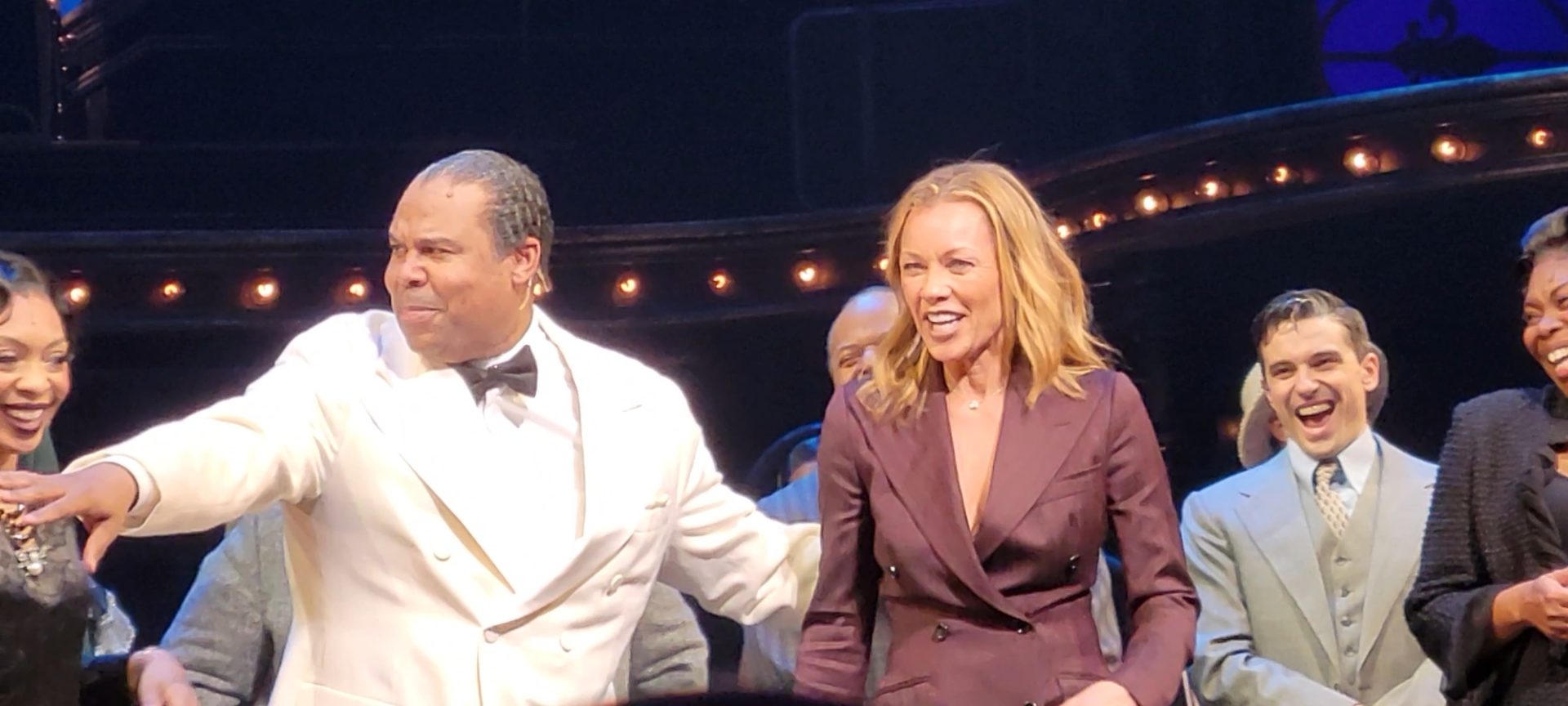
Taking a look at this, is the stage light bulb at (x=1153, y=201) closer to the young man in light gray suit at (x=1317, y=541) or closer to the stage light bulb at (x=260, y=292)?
the young man in light gray suit at (x=1317, y=541)

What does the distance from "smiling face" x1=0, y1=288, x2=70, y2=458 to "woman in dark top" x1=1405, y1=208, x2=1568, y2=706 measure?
191 centimetres

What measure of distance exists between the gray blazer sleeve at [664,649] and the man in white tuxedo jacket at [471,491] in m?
0.13

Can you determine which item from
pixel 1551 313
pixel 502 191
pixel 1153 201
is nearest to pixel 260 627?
pixel 502 191

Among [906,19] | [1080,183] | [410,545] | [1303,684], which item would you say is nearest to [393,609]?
[410,545]

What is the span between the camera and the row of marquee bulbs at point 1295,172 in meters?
4.45

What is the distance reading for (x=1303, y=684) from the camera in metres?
3.41

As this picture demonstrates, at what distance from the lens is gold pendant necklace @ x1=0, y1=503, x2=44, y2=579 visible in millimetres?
2324

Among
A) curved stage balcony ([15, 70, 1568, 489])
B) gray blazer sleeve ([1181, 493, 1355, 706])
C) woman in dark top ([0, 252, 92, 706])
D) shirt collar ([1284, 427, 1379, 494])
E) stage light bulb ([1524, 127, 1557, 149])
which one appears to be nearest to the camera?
woman in dark top ([0, 252, 92, 706])

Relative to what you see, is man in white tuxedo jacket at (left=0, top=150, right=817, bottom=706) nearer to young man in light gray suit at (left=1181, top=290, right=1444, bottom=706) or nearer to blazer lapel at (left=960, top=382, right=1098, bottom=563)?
blazer lapel at (left=960, top=382, right=1098, bottom=563)

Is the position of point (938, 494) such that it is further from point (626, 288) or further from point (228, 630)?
point (626, 288)

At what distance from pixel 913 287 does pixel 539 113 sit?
3032 millimetres

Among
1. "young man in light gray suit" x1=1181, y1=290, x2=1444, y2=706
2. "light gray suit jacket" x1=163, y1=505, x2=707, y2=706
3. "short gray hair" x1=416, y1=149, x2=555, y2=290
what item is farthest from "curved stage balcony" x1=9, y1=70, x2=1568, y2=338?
"short gray hair" x1=416, y1=149, x2=555, y2=290

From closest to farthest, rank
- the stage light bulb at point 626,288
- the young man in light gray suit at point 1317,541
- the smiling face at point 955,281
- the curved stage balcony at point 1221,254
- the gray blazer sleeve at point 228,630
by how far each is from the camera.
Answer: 1. the smiling face at point 955,281
2. the gray blazer sleeve at point 228,630
3. the young man in light gray suit at point 1317,541
4. the curved stage balcony at point 1221,254
5. the stage light bulb at point 626,288

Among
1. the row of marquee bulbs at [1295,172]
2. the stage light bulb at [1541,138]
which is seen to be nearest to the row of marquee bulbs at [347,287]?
the row of marquee bulbs at [1295,172]
